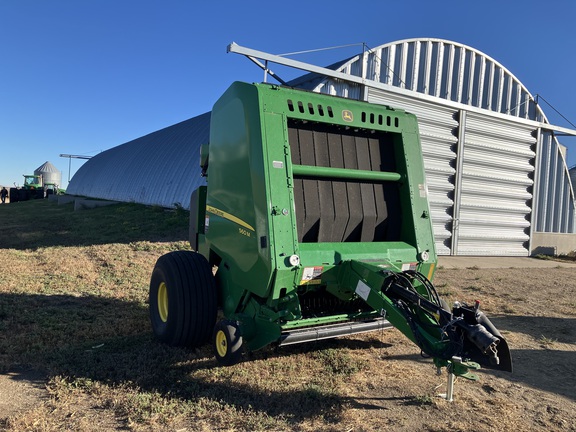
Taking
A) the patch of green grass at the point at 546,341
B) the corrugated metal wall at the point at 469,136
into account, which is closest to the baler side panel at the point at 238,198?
the patch of green grass at the point at 546,341

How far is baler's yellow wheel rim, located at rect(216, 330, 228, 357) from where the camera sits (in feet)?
12.6

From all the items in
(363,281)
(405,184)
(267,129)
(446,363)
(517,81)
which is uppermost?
(517,81)

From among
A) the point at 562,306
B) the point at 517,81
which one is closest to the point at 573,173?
the point at 517,81

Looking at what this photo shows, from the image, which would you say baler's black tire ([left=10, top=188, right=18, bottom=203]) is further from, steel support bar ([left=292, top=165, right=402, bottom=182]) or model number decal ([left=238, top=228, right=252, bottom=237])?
steel support bar ([left=292, top=165, right=402, bottom=182])

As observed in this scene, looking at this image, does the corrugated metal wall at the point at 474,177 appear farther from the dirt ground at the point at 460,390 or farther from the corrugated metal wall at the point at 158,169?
the corrugated metal wall at the point at 158,169

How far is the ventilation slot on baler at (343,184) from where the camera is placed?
4.13 metres

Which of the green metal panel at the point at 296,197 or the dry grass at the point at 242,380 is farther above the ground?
the green metal panel at the point at 296,197

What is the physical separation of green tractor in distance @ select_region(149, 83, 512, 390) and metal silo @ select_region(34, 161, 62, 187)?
201 ft

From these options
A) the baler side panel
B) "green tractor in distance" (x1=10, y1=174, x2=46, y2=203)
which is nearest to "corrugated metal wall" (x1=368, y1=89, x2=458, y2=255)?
the baler side panel

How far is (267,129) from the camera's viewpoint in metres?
3.88

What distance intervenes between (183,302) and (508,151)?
13.1 metres

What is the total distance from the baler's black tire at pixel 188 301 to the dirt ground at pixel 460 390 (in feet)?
3.94

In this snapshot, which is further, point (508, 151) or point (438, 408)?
point (508, 151)

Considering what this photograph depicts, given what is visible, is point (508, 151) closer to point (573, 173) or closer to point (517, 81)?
Answer: point (517, 81)
